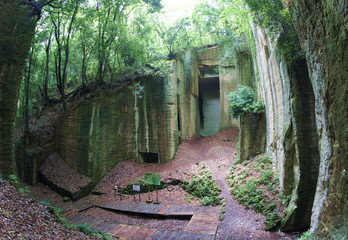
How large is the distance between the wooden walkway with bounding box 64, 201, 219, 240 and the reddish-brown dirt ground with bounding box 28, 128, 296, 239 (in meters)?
0.32

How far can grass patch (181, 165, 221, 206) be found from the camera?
9.84m

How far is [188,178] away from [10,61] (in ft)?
32.3

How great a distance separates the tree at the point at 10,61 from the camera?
23.5 ft

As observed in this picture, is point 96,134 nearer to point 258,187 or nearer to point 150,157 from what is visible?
point 150,157

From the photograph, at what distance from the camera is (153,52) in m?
16.7

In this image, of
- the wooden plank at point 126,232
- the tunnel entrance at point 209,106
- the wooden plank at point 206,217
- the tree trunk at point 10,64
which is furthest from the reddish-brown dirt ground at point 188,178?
the tree trunk at point 10,64

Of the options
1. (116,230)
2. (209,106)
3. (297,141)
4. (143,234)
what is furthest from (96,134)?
(209,106)

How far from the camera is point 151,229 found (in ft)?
25.7

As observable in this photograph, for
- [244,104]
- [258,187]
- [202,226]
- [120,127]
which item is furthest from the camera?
[120,127]

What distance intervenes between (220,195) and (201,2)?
15284 mm

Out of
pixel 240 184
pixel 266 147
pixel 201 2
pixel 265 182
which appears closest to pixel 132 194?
pixel 240 184

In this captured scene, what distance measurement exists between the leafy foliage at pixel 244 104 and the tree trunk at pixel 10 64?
10405 millimetres

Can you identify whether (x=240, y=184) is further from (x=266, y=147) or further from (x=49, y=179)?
(x=49, y=179)

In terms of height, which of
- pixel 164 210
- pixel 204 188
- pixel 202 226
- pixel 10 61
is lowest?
pixel 164 210
